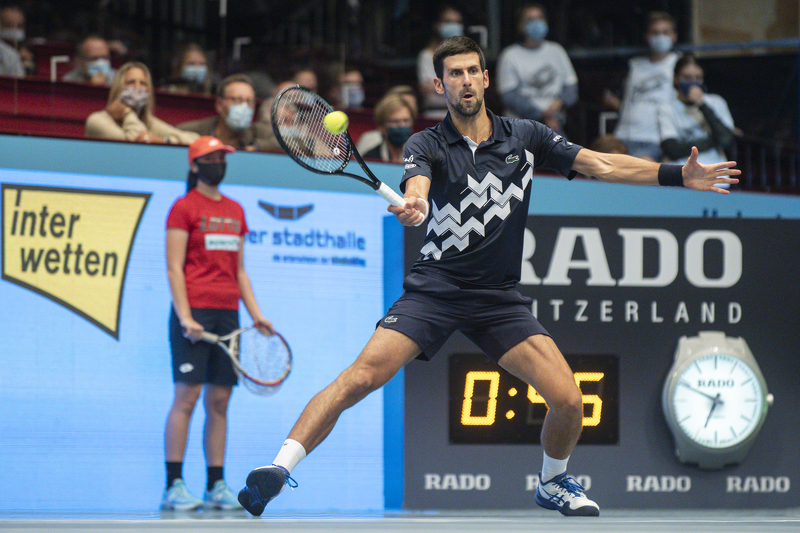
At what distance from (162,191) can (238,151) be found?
0.57 m

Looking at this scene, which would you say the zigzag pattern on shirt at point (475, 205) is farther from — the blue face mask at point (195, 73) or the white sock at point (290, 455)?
the blue face mask at point (195, 73)

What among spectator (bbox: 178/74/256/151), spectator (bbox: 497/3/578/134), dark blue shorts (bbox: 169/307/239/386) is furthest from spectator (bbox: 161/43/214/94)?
spectator (bbox: 497/3/578/134)

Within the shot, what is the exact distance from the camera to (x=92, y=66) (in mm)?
6652

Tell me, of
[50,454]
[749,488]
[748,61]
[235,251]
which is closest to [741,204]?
[749,488]

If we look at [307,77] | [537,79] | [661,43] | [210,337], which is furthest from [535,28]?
[210,337]

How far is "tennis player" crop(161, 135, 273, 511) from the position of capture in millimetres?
5020

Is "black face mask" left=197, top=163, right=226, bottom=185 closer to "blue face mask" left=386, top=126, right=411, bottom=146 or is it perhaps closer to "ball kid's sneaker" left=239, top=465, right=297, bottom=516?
"blue face mask" left=386, top=126, right=411, bottom=146

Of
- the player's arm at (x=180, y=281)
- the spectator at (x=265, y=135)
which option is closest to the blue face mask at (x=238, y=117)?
the spectator at (x=265, y=135)

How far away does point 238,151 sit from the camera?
577 centimetres

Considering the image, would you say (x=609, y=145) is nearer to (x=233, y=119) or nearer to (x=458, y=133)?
(x=233, y=119)

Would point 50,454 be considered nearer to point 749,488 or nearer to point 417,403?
point 417,403

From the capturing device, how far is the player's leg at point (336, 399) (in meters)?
3.34

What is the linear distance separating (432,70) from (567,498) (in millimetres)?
5038

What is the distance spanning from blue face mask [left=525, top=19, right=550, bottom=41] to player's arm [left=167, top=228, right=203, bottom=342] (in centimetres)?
388
